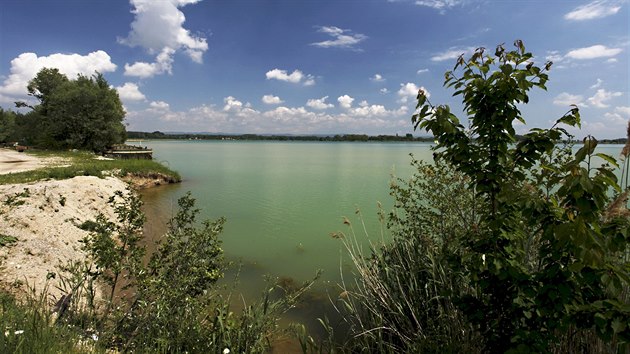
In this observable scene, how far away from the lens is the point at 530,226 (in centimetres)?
263

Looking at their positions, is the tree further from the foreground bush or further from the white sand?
the foreground bush

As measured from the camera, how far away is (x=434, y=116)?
3.11 m

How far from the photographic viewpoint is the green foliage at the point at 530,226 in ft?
6.89

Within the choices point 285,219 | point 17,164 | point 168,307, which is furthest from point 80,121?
point 168,307

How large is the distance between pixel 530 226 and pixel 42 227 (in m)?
11.7

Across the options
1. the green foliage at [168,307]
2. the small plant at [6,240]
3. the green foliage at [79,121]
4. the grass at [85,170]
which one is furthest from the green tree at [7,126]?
the green foliage at [168,307]

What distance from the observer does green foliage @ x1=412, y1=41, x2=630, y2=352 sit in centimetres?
210

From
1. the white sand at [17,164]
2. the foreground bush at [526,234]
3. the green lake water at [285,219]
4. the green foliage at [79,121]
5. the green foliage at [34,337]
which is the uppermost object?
the green foliage at [79,121]

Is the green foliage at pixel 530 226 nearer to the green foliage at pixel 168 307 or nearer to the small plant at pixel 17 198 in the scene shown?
the green foliage at pixel 168 307

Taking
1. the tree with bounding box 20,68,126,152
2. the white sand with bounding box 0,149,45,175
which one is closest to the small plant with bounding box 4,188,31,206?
the white sand with bounding box 0,149,45,175

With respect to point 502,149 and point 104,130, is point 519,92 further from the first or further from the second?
point 104,130

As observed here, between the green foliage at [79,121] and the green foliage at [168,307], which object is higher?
the green foliage at [79,121]

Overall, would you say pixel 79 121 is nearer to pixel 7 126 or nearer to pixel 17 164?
pixel 17 164

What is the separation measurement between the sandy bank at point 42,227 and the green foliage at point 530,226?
589cm
